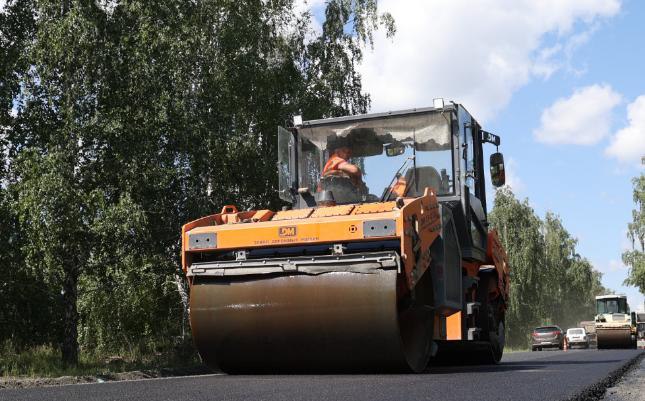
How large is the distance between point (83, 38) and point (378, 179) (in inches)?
289

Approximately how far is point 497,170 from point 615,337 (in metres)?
24.7

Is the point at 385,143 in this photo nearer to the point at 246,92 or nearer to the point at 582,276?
the point at 246,92

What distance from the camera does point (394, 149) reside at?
930cm

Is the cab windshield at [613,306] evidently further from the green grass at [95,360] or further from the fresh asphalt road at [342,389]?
the fresh asphalt road at [342,389]

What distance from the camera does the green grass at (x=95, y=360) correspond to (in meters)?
13.5

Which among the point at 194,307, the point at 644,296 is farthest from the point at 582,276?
the point at 194,307

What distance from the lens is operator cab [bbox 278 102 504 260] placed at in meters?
9.19

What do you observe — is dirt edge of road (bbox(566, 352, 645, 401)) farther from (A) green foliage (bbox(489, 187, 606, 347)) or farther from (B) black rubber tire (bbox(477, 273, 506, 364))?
(A) green foliage (bbox(489, 187, 606, 347))

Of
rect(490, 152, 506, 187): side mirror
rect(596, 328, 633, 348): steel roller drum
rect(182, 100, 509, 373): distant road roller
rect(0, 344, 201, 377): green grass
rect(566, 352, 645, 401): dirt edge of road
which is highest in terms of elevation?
rect(490, 152, 506, 187): side mirror

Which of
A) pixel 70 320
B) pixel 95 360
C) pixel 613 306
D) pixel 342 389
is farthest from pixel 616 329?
pixel 342 389

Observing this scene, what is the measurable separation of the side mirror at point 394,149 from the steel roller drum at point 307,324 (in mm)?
2130

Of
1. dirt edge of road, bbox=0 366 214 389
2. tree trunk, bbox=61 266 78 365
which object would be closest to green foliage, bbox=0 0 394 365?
tree trunk, bbox=61 266 78 365

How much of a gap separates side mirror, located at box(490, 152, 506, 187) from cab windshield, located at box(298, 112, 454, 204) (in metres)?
0.93

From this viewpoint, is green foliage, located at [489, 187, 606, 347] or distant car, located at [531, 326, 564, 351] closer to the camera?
distant car, located at [531, 326, 564, 351]
